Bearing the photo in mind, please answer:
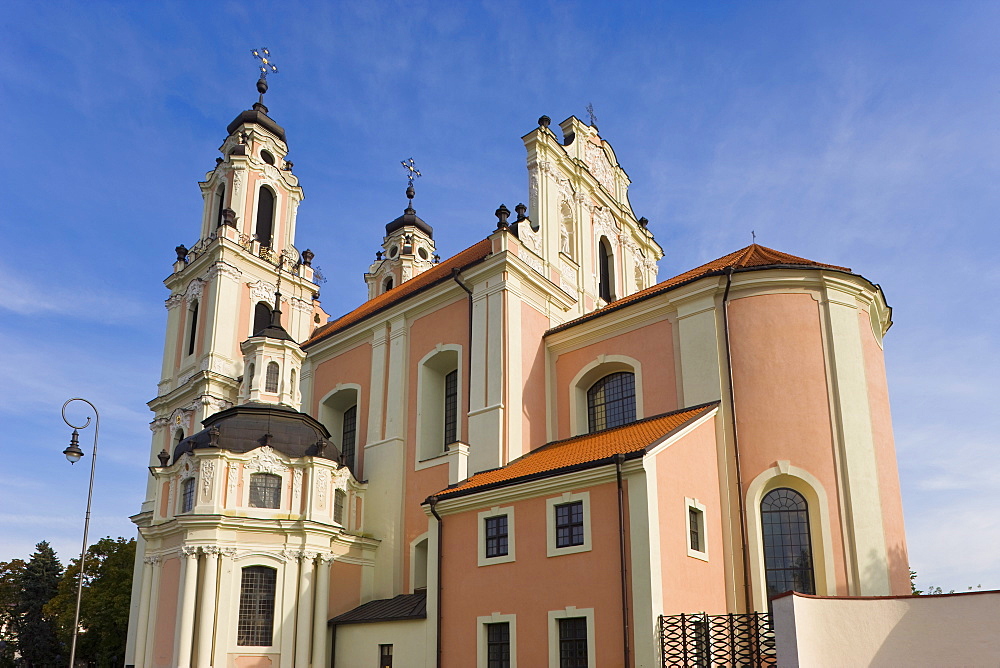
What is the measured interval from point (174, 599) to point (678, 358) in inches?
552

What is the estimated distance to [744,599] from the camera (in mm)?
17406

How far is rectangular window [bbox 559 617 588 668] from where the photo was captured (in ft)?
51.5

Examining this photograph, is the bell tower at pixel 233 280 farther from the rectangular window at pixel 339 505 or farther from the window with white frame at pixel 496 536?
the window with white frame at pixel 496 536

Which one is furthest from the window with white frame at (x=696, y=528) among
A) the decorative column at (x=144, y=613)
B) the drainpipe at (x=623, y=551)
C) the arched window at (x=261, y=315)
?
the arched window at (x=261, y=315)

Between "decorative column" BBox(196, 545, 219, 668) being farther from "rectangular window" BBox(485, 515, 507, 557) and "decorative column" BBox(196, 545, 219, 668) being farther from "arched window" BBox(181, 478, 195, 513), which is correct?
"rectangular window" BBox(485, 515, 507, 557)

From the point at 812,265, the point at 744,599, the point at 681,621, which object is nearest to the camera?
the point at 681,621

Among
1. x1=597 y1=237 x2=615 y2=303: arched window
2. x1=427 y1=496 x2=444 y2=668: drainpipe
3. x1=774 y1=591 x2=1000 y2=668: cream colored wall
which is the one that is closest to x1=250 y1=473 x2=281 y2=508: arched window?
x1=427 y1=496 x2=444 y2=668: drainpipe

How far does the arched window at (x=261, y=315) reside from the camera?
38.0 metres

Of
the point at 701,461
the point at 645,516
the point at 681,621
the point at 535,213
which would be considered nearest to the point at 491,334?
the point at 535,213

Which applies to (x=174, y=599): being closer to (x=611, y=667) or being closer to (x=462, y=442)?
(x=462, y=442)

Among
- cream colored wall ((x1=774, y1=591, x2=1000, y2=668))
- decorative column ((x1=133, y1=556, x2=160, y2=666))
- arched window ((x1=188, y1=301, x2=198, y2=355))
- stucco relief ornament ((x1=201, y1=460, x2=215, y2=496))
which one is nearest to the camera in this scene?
cream colored wall ((x1=774, y1=591, x2=1000, y2=668))

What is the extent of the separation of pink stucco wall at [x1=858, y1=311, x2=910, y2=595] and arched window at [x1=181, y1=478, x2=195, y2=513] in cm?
1683

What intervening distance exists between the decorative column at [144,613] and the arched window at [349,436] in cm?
674

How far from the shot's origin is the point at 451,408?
25578 millimetres
